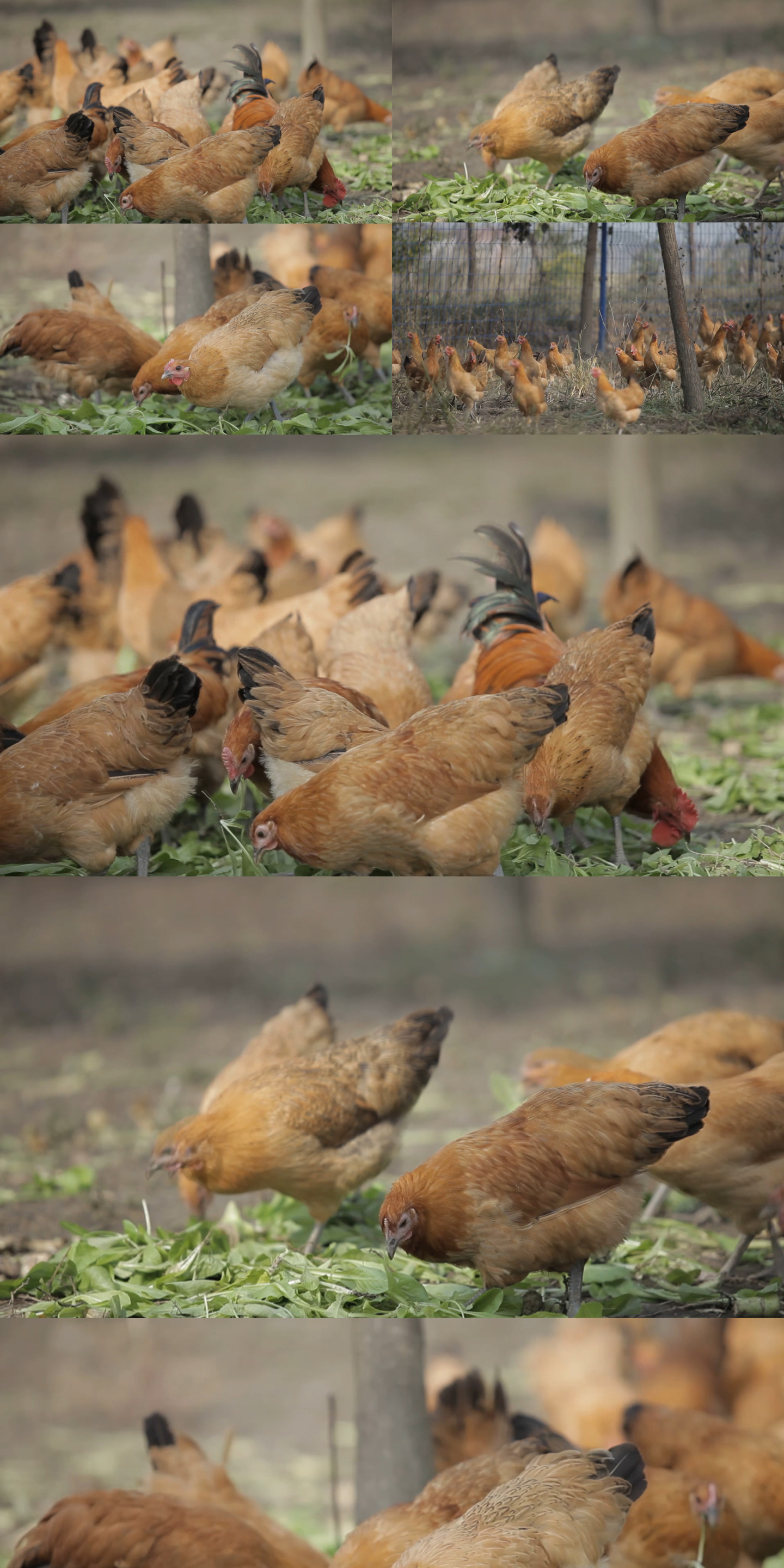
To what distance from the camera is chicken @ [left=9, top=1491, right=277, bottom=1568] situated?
1.49 metres

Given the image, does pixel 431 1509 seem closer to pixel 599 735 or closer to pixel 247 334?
pixel 599 735

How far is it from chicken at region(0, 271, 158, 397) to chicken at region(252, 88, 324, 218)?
35 centimetres

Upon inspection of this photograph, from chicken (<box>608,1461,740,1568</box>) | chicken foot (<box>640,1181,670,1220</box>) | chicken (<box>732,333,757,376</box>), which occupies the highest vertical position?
chicken (<box>732,333,757,376</box>)

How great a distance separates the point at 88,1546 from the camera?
4.90ft

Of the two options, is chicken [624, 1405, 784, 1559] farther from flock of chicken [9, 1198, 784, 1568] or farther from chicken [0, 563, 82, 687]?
chicken [0, 563, 82, 687]

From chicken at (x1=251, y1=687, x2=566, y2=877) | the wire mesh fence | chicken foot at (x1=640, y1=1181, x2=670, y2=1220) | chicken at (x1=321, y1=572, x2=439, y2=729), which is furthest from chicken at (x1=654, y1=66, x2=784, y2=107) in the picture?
chicken foot at (x1=640, y1=1181, x2=670, y2=1220)

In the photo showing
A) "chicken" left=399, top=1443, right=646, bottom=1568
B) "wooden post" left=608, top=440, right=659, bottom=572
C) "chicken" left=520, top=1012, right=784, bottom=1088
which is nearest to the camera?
"chicken" left=399, top=1443, right=646, bottom=1568

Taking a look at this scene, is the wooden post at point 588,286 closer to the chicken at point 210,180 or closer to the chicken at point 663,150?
the chicken at point 663,150

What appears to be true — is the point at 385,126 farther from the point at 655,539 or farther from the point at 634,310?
the point at 655,539

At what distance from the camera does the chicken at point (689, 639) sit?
2.31 metres

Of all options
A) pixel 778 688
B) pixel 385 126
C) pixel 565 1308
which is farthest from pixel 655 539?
pixel 565 1308

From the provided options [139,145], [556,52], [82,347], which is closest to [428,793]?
[82,347]

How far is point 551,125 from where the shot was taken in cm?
215

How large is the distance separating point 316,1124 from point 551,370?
1334mm
